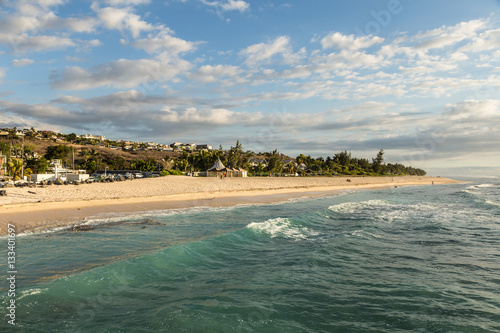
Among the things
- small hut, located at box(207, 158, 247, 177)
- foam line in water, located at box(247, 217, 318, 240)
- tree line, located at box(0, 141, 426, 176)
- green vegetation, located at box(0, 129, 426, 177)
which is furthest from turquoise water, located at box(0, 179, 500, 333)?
tree line, located at box(0, 141, 426, 176)

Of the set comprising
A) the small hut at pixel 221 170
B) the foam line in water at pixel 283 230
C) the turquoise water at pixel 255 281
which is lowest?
the foam line in water at pixel 283 230

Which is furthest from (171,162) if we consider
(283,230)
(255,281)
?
(255,281)

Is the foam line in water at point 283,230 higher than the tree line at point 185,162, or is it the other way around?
the tree line at point 185,162

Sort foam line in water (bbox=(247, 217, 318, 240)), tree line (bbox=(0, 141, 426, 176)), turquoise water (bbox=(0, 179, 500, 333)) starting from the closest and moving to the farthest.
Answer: turquoise water (bbox=(0, 179, 500, 333))
foam line in water (bbox=(247, 217, 318, 240))
tree line (bbox=(0, 141, 426, 176))

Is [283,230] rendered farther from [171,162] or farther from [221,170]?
[171,162]

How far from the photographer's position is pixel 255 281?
25.5ft

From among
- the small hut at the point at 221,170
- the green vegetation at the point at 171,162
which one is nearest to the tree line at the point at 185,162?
the green vegetation at the point at 171,162

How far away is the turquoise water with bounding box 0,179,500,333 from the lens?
5625mm

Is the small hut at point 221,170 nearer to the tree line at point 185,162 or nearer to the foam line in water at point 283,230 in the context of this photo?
the tree line at point 185,162

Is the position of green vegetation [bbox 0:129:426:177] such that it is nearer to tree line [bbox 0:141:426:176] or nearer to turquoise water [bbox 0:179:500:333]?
tree line [bbox 0:141:426:176]

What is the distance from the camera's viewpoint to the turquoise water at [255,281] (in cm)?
562

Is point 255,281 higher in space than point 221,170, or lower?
lower

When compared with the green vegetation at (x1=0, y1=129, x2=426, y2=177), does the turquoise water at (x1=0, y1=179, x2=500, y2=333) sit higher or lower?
lower

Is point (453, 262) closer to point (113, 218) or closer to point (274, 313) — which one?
point (274, 313)
